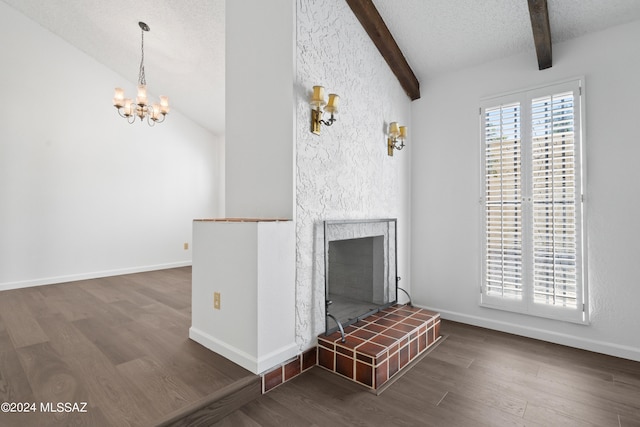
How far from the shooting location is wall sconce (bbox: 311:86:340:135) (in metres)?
2.13

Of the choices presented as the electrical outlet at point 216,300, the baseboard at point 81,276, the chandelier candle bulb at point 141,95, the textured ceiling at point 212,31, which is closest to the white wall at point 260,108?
the electrical outlet at point 216,300

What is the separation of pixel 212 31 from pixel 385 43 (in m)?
2.10

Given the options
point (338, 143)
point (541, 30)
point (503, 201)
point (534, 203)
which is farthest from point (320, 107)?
point (534, 203)

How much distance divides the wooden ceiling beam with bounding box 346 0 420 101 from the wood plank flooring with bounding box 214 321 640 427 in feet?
9.11

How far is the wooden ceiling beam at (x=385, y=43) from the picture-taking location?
2635 millimetres

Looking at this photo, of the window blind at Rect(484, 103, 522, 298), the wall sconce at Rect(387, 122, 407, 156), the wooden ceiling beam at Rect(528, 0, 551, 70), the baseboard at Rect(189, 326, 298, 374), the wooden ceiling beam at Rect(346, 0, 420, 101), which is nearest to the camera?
the baseboard at Rect(189, 326, 298, 374)

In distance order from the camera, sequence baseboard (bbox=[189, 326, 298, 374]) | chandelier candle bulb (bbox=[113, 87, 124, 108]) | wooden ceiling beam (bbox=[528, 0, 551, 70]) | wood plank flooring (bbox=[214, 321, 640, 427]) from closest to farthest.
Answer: wood plank flooring (bbox=[214, 321, 640, 427])
baseboard (bbox=[189, 326, 298, 374])
wooden ceiling beam (bbox=[528, 0, 551, 70])
chandelier candle bulb (bbox=[113, 87, 124, 108])

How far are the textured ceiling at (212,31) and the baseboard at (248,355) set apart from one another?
118 inches

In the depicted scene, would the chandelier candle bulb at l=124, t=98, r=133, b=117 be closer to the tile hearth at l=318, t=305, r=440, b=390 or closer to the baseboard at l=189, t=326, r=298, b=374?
the baseboard at l=189, t=326, r=298, b=374

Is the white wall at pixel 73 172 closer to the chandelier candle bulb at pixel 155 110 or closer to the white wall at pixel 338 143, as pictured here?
the chandelier candle bulb at pixel 155 110

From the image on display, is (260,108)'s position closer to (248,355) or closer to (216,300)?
(216,300)

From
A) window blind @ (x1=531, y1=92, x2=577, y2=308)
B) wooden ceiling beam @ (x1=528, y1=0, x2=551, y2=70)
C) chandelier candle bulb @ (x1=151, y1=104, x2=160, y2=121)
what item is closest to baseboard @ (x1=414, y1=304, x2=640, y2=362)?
window blind @ (x1=531, y1=92, x2=577, y2=308)

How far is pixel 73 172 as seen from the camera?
4395 mm

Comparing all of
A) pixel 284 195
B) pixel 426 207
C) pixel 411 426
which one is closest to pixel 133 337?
pixel 284 195
